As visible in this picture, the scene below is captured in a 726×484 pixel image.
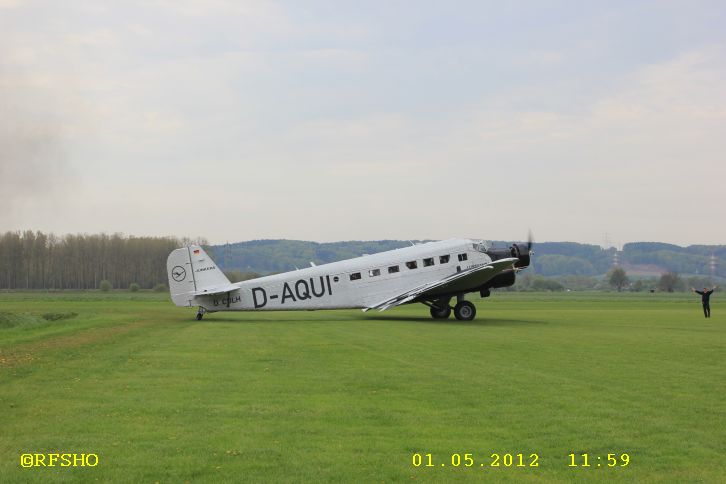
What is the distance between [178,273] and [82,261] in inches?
4570

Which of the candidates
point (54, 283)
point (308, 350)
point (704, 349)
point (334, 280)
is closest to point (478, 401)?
point (308, 350)

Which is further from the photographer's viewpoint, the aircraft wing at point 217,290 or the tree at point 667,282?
the tree at point 667,282

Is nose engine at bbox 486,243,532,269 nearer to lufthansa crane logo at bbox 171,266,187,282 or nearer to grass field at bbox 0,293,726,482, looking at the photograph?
lufthansa crane logo at bbox 171,266,187,282

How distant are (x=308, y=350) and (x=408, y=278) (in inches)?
689

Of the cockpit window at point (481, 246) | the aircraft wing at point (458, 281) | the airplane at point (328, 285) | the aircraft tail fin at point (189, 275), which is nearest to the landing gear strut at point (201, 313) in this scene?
the airplane at point (328, 285)

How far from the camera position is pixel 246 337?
27.3 metres

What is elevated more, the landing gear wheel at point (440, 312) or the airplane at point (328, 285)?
the airplane at point (328, 285)

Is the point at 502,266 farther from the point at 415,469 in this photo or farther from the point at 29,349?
the point at 415,469

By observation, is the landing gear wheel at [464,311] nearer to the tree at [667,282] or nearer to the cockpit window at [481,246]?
the cockpit window at [481,246]

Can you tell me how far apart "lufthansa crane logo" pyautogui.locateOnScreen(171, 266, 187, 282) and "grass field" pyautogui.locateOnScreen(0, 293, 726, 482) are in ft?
43.9

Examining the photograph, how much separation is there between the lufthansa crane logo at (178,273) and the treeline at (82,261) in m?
101

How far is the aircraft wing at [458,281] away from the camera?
3725cm

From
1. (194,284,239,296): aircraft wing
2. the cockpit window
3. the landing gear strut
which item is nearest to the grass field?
the landing gear strut

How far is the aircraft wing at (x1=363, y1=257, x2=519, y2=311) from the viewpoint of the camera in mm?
37250
